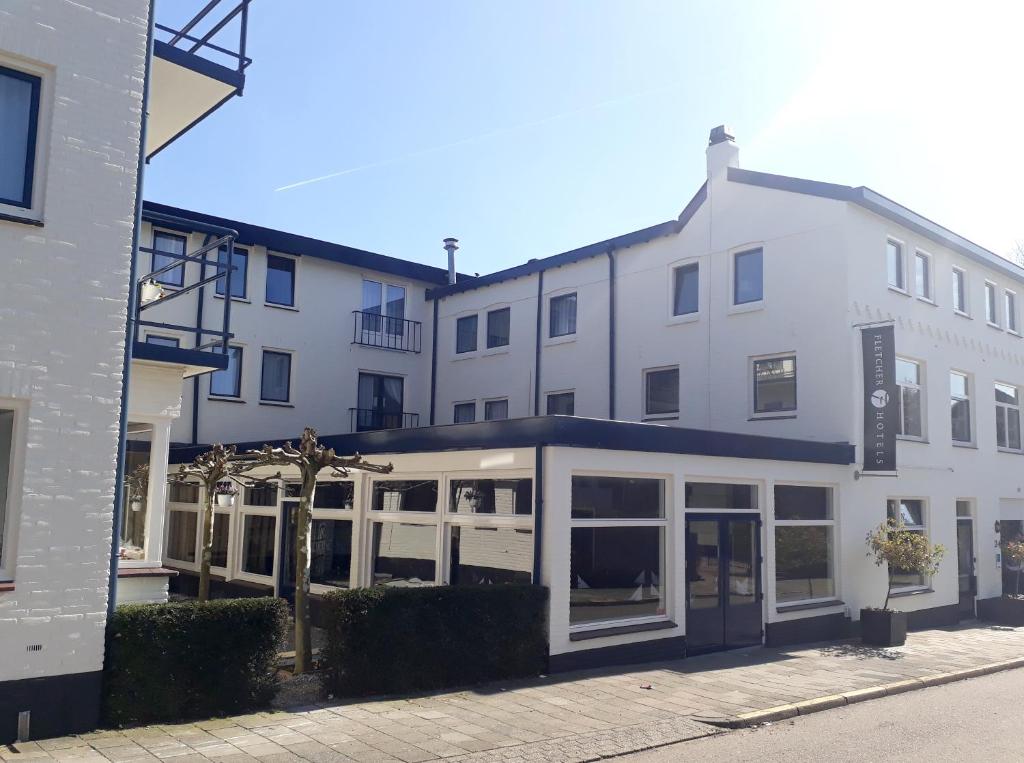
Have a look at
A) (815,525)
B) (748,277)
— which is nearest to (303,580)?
(815,525)

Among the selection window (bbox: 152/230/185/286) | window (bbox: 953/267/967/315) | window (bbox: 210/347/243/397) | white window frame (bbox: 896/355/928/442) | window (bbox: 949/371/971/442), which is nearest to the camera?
white window frame (bbox: 896/355/928/442)

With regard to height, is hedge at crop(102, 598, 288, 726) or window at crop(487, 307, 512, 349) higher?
window at crop(487, 307, 512, 349)

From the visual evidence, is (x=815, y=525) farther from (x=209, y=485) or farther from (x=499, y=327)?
(x=499, y=327)

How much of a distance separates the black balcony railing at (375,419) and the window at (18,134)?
616 inches

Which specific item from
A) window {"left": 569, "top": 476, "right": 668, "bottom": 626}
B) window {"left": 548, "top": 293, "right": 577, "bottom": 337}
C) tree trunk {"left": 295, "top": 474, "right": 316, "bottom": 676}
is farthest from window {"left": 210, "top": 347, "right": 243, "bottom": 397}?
window {"left": 569, "top": 476, "right": 668, "bottom": 626}

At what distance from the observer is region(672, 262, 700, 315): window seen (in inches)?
776

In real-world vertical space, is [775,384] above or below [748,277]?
below

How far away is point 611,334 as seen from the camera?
2119cm

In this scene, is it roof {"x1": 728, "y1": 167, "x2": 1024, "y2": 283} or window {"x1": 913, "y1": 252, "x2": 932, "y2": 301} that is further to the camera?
window {"x1": 913, "y1": 252, "x2": 932, "y2": 301}

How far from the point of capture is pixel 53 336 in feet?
26.8

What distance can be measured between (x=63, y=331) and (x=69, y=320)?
→ 12 centimetres

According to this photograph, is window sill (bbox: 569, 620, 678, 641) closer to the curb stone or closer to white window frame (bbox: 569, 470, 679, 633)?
white window frame (bbox: 569, 470, 679, 633)

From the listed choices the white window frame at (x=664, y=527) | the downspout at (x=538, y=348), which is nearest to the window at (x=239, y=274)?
the downspout at (x=538, y=348)

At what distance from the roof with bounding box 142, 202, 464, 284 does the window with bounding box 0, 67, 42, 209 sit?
A: 12.2 meters
